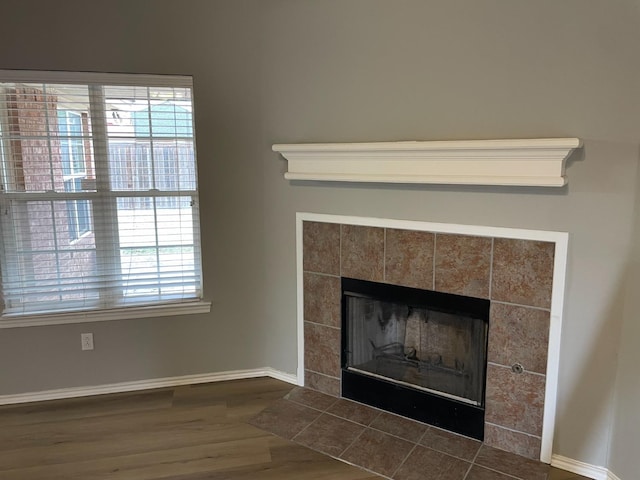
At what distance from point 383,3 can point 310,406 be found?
2.27 metres

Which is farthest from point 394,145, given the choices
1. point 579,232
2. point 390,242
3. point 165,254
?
point 165,254

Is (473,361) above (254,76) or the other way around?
the other way around

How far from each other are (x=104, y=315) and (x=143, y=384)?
1.70 feet

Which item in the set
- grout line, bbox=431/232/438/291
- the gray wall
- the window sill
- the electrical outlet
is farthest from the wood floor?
grout line, bbox=431/232/438/291

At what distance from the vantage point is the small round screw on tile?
7.44 feet

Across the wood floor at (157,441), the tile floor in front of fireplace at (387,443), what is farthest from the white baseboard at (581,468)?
the wood floor at (157,441)

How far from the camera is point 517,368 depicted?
89.7 inches

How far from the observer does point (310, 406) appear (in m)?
2.80

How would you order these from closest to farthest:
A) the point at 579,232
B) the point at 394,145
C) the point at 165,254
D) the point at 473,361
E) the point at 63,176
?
1. the point at 579,232
2. the point at 394,145
3. the point at 473,361
4. the point at 63,176
5. the point at 165,254

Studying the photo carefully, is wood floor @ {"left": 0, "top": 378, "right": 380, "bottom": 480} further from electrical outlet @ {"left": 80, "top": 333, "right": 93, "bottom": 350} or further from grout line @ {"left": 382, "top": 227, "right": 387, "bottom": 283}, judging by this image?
grout line @ {"left": 382, "top": 227, "right": 387, "bottom": 283}

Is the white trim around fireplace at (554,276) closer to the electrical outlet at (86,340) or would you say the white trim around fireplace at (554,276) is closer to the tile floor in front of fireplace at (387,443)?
the tile floor in front of fireplace at (387,443)

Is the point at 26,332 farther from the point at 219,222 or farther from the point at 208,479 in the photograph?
the point at 208,479

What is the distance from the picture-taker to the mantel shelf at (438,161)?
198 cm

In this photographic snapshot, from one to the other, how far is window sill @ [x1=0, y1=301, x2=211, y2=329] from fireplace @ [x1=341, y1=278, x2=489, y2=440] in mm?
996
